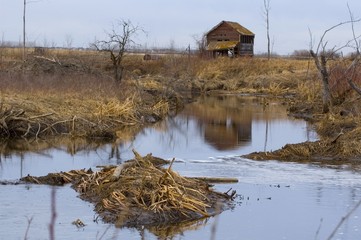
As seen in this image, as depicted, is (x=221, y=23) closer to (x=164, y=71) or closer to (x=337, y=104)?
(x=164, y=71)

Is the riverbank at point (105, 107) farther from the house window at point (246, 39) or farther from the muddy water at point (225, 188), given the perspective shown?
the house window at point (246, 39)

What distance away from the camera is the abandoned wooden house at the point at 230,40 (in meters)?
74.6

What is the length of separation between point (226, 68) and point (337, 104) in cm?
2989

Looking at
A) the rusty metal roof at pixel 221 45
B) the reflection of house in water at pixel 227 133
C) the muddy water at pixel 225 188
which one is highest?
the rusty metal roof at pixel 221 45

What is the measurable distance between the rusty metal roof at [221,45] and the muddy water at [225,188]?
48.0 meters

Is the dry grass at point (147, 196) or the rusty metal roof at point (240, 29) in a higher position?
the rusty metal roof at point (240, 29)

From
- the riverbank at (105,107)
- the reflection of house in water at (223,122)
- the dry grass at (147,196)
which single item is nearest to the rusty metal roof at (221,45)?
the riverbank at (105,107)

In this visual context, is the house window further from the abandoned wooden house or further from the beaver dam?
the beaver dam

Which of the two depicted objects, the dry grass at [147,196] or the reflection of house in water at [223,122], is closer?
the dry grass at [147,196]

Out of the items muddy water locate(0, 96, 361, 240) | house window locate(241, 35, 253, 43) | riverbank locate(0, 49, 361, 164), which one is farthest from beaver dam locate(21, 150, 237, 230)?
house window locate(241, 35, 253, 43)

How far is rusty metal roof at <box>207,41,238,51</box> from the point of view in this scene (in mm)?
74250

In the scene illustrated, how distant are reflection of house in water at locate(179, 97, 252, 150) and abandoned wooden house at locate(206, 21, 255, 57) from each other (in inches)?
1324

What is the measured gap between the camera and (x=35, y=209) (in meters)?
11.0

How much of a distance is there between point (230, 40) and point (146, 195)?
219 ft
